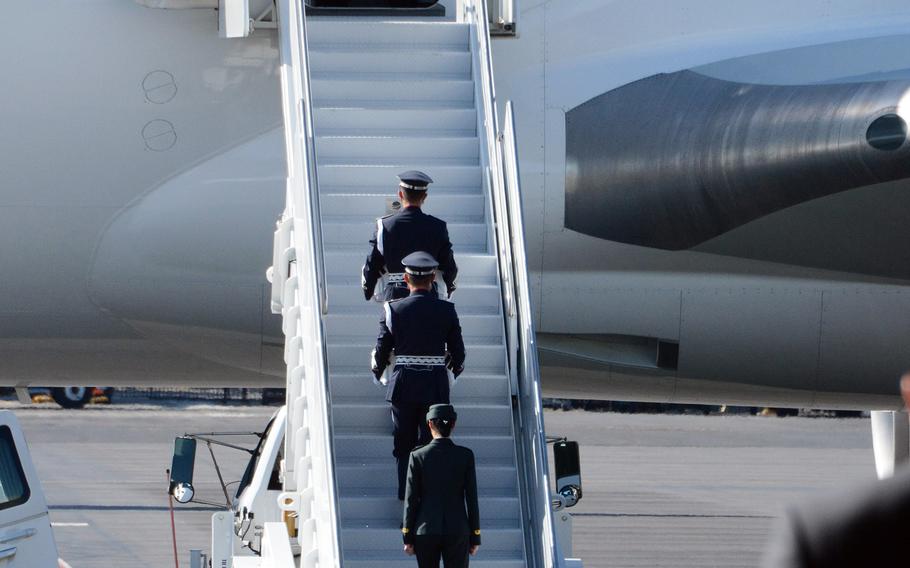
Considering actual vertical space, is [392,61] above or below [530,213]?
above

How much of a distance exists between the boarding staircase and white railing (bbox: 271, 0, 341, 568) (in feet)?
0.04

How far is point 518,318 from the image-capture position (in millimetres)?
8922

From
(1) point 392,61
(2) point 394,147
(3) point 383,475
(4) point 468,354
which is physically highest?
(1) point 392,61

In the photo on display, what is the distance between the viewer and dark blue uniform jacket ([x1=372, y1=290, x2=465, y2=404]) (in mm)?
7996

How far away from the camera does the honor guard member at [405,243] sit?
27.8 ft

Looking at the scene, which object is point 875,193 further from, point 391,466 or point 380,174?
point 391,466

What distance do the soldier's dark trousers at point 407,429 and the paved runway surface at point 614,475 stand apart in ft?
2.15

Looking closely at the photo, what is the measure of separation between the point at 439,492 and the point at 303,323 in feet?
6.53

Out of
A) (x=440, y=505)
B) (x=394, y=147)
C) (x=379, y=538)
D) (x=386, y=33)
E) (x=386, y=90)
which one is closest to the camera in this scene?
(x=440, y=505)

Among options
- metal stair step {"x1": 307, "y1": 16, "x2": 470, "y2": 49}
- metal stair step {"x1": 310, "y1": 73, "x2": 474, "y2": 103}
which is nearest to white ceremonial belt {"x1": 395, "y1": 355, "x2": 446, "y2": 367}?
metal stair step {"x1": 310, "y1": 73, "x2": 474, "y2": 103}

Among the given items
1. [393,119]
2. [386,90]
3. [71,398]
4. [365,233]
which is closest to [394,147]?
[393,119]

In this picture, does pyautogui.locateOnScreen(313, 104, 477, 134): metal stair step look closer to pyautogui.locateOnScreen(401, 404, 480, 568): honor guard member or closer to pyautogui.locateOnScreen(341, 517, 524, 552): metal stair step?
pyautogui.locateOnScreen(341, 517, 524, 552): metal stair step

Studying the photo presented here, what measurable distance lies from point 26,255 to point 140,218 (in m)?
0.94

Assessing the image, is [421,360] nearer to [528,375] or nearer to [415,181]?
[528,375]
